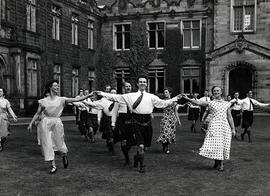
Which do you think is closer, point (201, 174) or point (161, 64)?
point (201, 174)

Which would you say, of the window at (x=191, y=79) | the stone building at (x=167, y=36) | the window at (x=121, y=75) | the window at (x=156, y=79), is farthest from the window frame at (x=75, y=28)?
the window at (x=191, y=79)

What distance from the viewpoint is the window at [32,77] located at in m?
20.7

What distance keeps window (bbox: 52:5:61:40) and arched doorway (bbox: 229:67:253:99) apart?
12.1 meters

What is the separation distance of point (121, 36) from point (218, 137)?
916 inches

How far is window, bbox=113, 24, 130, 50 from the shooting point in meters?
29.8

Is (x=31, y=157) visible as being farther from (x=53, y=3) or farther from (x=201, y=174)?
(x=53, y=3)

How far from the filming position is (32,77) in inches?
836

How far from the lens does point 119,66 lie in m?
29.8

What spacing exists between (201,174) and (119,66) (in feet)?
76.0

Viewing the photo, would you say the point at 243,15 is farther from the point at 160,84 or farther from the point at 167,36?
the point at 160,84

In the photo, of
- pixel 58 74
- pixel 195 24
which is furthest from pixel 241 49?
pixel 58 74

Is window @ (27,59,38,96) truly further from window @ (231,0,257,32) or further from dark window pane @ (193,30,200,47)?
window @ (231,0,257,32)

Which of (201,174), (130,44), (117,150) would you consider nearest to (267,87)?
(130,44)

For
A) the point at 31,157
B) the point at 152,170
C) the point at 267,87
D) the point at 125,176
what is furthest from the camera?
the point at 267,87
